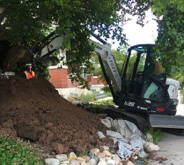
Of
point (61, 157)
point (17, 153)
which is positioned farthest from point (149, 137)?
point (17, 153)

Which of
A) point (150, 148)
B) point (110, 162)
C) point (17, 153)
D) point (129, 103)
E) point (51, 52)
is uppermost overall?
point (51, 52)

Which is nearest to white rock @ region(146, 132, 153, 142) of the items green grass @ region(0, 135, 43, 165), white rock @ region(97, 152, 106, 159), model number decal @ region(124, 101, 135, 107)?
model number decal @ region(124, 101, 135, 107)

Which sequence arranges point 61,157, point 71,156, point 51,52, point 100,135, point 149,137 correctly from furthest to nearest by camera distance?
1. point 51,52
2. point 149,137
3. point 100,135
4. point 71,156
5. point 61,157

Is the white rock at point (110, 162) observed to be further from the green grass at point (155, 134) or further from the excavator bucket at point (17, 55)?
the excavator bucket at point (17, 55)

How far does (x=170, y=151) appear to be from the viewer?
210 inches

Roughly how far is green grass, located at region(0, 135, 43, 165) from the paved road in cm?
264

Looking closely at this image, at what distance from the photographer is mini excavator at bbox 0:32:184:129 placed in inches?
236

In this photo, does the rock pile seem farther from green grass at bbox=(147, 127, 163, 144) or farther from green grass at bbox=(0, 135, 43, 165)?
green grass at bbox=(147, 127, 163, 144)

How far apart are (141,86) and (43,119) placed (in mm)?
3260

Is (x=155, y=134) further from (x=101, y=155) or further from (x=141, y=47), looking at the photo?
(x=141, y=47)

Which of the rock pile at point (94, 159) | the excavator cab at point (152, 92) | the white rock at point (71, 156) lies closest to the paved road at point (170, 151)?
the rock pile at point (94, 159)

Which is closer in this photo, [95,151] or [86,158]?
[86,158]

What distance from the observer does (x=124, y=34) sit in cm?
661

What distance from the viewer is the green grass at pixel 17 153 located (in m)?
3.22
